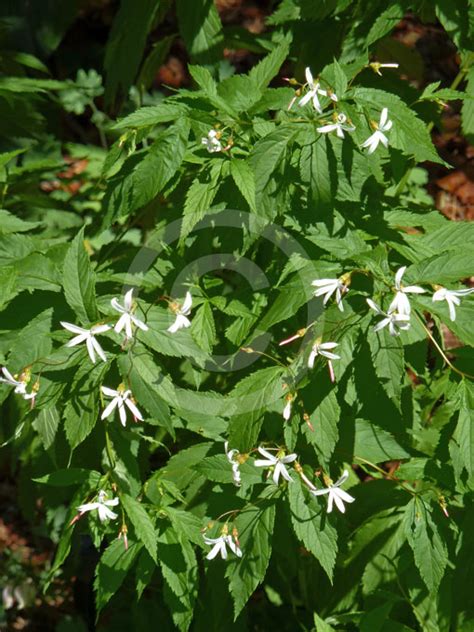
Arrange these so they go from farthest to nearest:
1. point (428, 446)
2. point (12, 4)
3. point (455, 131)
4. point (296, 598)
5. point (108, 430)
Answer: point (455, 131) → point (12, 4) → point (296, 598) → point (428, 446) → point (108, 430)

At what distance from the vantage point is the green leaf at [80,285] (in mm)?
1843

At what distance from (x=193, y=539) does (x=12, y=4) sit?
278 centimetres

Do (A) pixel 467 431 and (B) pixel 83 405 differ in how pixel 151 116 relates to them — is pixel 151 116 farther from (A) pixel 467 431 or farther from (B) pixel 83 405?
(A) pixel 467 431

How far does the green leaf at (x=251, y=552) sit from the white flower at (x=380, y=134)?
2.94ft

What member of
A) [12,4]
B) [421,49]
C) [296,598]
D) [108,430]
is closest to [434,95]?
[108,430]

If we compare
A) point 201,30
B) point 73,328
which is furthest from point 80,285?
point 201,30

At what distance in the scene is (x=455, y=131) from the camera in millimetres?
4449

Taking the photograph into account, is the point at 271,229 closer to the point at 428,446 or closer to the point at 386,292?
the point at 386,292

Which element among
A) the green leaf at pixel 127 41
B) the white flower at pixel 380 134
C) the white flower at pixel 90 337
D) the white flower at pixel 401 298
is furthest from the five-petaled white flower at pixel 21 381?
the green leaf at pixel 127 41

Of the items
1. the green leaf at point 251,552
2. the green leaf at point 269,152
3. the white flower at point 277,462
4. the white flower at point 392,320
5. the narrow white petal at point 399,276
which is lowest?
the green leaf at point 251,552

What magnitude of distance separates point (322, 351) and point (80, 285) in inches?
23.0

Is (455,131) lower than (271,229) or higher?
lower

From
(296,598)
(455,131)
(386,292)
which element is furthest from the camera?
(455,131)

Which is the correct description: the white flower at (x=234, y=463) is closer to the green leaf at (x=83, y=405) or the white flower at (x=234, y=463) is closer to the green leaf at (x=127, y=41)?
the green leaf at (x=83, y=405)
